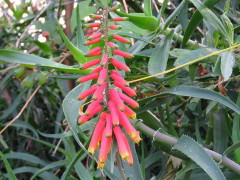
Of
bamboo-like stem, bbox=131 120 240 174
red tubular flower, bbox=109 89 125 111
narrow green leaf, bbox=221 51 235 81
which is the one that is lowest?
bamboo-like stem, bbox=131 120 240 174

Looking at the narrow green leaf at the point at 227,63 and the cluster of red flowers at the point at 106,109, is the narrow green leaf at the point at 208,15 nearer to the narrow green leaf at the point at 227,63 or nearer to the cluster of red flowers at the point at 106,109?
the narrow green leaf at the point at 227,63

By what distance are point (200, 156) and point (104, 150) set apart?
17 cm

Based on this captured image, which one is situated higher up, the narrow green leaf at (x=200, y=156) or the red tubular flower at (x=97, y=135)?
the red tubular flower at (x=97, y=135)

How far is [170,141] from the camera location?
0.76 m

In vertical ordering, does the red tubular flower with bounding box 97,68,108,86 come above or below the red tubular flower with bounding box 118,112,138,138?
above

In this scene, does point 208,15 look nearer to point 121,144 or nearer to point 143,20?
point 143,20

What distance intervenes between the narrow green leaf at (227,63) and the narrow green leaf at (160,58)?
0.11m

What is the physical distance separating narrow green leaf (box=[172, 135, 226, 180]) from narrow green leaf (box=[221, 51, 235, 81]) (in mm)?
138

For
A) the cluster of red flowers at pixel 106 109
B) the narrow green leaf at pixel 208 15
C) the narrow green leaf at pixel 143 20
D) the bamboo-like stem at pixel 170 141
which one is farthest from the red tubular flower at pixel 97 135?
the narrow green leaf at pixel 208 15

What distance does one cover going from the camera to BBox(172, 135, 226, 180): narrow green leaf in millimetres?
650

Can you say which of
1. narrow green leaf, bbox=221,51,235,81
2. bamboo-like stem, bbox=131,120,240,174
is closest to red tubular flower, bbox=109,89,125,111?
bamboo-like stem, bbox=131,120,240,174

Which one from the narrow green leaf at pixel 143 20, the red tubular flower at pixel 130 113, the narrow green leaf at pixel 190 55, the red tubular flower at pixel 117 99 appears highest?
the narrow green leaf at pixel 143 20

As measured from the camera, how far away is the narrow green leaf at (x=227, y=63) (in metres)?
0.73

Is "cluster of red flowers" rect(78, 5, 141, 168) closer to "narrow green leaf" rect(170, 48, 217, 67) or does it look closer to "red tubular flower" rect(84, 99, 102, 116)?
"red tubular flower" rect(84, 99, 102, 116)
